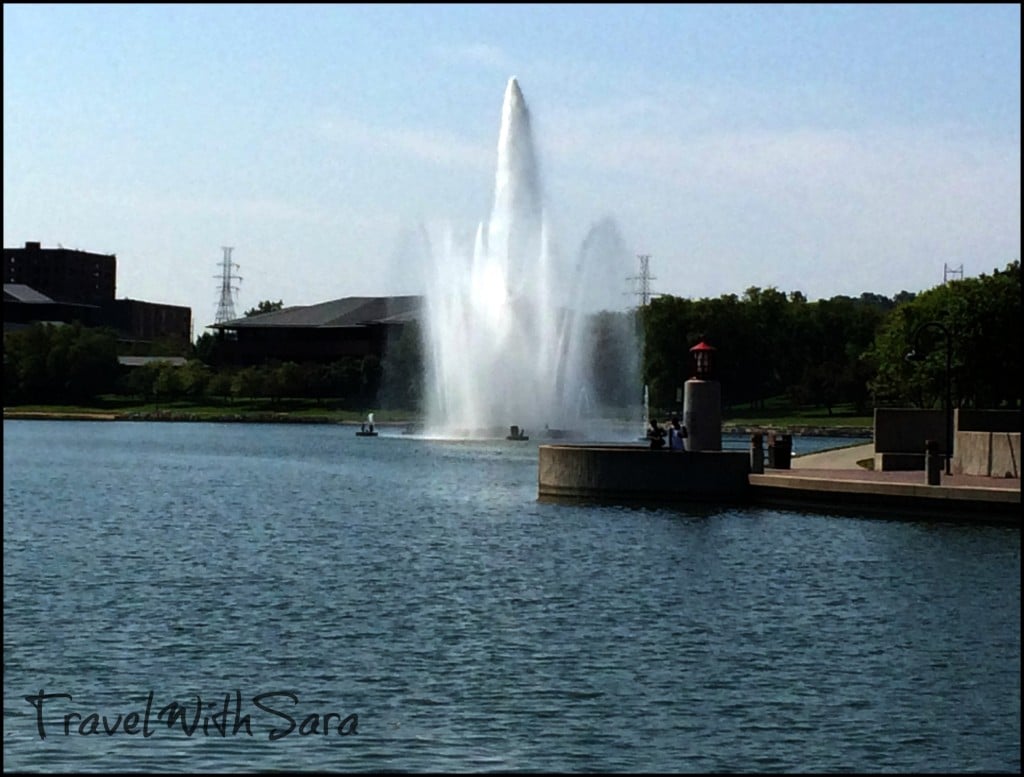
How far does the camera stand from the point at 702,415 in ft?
162

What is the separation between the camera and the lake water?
18.4 metres

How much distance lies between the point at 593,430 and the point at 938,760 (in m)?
71.4

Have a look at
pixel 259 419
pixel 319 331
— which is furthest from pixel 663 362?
pixel 319 331

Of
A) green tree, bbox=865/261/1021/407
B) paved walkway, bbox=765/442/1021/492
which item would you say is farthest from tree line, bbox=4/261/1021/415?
paved walkway, bbox=765/442/1021/492

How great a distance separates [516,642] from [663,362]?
120613mm

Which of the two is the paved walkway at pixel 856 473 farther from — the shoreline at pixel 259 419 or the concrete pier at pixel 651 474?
the shoreline at pixel 259 419

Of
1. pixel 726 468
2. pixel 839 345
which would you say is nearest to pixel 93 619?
pixel 726 468

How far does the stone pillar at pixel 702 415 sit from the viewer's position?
4944 centimetres

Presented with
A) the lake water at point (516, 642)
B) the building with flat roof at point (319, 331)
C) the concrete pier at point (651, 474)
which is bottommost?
the lake water at point (516, 642)

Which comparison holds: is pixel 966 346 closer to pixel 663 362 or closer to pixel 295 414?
pixel 663 362

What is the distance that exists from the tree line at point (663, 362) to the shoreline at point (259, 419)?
3.86 metres

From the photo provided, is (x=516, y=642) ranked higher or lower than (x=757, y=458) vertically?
lower

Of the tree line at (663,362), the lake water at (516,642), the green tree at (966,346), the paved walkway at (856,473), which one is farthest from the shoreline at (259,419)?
the lake water at (516,642)

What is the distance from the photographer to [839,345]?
154m
